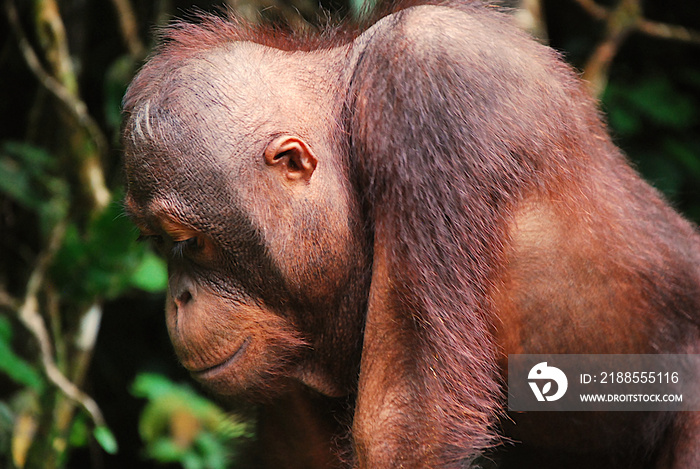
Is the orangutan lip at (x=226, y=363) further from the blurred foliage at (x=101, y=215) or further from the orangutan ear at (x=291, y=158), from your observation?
the blurred foliage at (x=101, y=215)

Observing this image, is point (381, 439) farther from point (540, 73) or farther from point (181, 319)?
point (540, 73)

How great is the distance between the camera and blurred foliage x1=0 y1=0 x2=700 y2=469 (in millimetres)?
3195

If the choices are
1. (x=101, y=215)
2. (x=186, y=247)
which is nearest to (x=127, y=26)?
(x=101, y=215)

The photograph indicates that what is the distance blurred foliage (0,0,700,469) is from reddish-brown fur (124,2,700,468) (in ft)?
1.25

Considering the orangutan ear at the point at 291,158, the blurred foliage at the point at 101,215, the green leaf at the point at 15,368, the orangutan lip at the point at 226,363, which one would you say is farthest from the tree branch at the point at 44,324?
the orangutan ear at the point at 291,158

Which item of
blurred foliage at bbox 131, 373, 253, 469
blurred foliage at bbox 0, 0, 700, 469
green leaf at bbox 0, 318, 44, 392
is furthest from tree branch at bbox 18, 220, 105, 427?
blurred foliage at bbox 131, 373, 253, 469

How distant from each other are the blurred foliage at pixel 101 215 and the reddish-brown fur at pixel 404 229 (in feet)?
1.25

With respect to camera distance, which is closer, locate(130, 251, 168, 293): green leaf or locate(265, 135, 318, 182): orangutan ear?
locate(265, 135, 318, 182): orangutan ear

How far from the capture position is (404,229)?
1807 mm

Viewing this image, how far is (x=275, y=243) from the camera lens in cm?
196

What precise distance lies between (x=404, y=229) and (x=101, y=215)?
5.89 ft

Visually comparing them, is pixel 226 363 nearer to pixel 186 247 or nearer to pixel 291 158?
pixel 186 247

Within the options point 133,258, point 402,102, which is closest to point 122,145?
point 402,102

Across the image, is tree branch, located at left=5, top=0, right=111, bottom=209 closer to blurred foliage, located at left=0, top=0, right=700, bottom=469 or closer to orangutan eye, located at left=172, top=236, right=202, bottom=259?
blurred foliage, located at left=0, top=0, right=700, bottom=469
